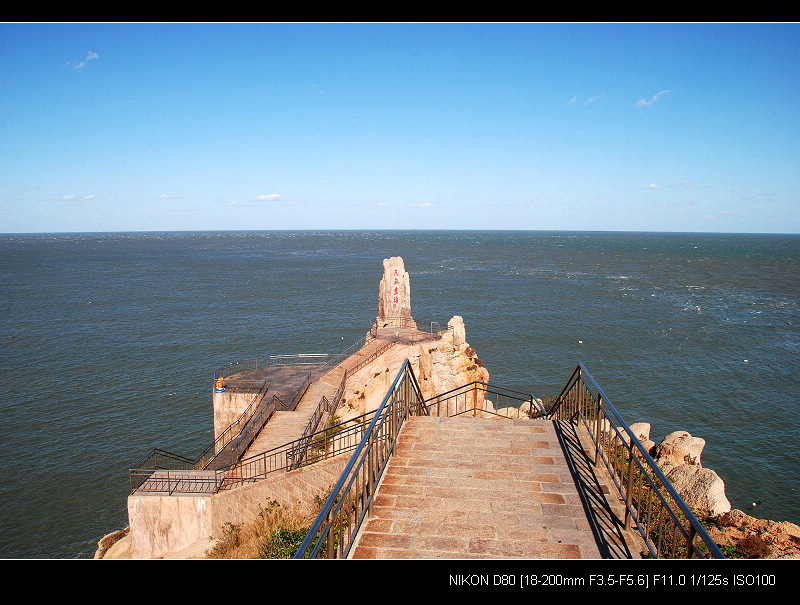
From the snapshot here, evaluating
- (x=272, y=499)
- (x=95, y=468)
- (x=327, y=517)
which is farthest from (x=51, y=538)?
(x=327, y=517)

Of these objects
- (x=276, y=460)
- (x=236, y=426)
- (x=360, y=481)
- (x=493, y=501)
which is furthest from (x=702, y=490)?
(x=236, y=426)

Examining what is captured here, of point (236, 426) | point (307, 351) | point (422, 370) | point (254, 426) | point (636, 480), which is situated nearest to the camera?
point (636, 480)

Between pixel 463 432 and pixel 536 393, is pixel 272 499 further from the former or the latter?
pixel 536 393

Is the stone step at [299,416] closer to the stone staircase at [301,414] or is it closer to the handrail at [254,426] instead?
the stone staircase at [301,414]

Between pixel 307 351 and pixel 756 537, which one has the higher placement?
pixel 756 537

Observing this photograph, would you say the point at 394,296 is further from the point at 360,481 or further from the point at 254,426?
the point at 360,481

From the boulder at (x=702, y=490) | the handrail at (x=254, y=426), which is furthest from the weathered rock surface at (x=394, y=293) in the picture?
the boulder at (x=702, y=490)
